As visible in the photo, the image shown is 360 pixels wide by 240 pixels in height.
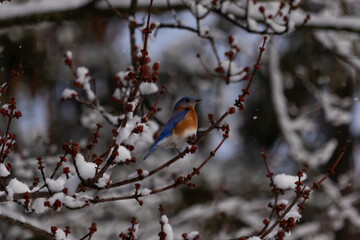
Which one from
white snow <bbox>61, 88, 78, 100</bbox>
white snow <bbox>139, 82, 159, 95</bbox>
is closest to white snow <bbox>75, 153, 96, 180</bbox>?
white snow <bbox>139, 82, 159, 95</bbox>

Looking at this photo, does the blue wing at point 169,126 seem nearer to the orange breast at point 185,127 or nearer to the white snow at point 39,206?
the orange breast at point 185,127

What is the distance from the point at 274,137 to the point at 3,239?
7.14m

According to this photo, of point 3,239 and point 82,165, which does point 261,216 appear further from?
point 82,165

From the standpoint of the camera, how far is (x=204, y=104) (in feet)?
29.3

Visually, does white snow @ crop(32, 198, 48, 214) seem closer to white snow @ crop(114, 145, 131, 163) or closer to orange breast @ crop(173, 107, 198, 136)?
white snow @ crop(114, 145, 131, 163)

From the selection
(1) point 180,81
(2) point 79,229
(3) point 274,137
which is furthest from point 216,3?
(3) point 274,137

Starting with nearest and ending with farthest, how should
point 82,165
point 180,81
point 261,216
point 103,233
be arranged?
point 82,165 < point 103,233 < point 261,216 < point 180,81

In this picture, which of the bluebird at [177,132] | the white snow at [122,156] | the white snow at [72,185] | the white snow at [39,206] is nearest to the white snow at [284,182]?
the bluebird at [177,132]

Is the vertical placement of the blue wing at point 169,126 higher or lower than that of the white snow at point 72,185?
higher

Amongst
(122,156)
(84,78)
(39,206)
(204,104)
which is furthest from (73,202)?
(204,104)

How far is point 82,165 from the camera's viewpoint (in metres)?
1.97

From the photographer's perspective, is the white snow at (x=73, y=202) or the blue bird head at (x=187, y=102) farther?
the blue bird head at (x=187, y=102)

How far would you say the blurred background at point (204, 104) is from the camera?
506cm

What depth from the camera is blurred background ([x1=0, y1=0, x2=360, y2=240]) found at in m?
5.06
